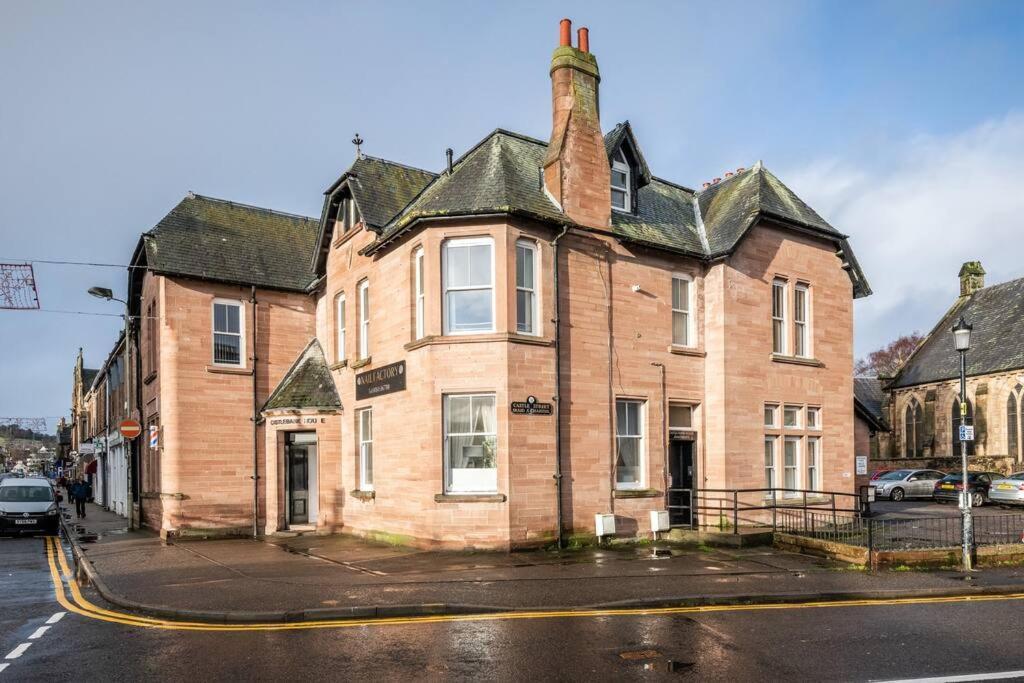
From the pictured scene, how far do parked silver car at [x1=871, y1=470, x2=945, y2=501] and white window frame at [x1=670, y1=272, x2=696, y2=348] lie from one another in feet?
73.2

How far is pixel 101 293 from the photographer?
22703 mm

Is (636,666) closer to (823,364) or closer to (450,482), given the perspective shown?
(450,482)

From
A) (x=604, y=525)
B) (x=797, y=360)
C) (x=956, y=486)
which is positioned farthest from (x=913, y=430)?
(x=604, y=525)

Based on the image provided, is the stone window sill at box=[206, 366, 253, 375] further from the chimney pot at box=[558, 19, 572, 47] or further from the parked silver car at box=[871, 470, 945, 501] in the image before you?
the parked silver car at box=[871, 470, 945, 501]

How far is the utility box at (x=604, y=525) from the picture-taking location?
16953 mm

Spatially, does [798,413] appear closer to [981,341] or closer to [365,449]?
[365,449]

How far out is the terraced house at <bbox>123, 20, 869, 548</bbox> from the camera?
1661cm

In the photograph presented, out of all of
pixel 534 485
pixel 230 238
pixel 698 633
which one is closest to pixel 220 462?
pixel 230 238

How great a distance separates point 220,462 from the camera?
2234cm

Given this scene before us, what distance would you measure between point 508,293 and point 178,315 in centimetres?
1111

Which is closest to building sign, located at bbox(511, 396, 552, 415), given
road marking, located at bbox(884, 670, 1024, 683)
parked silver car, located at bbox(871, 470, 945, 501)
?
road marking, located at bbox(884, 670, 1024, 683)

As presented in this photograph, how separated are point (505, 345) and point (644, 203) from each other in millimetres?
6683

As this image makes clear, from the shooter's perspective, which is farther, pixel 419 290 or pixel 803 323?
pixel 803 323

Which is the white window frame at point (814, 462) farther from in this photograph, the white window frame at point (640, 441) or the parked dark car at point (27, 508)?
the parked dark car at point (27, 508)
